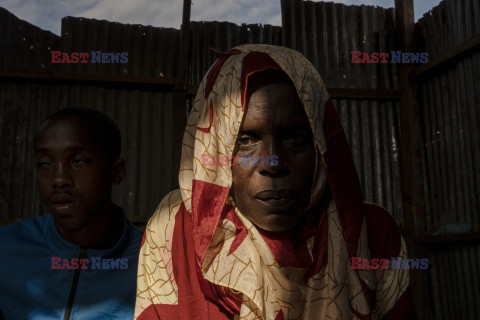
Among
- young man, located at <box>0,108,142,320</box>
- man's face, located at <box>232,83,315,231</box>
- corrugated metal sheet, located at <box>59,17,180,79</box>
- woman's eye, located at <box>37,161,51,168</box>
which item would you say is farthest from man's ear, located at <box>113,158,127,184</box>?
corrugated metal sheet, located at <box>59,17,180,79</box>

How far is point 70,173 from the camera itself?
1930mm

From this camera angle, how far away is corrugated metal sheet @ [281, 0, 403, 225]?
16.9ft

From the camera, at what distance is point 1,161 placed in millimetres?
4719

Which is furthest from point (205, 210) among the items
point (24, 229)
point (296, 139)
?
point (24, 229)

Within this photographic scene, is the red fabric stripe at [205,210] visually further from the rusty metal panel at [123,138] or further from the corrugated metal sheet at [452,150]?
the corrugated metal sheet at [452,150]

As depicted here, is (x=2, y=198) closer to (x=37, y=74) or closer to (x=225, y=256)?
(x=37, y=74)

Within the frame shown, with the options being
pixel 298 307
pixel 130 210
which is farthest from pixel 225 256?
pixel 130 210

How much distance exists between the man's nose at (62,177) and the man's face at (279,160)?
771mm

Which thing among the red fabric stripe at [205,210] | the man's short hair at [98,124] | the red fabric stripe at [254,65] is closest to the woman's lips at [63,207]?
the man's short hair at [98,124]

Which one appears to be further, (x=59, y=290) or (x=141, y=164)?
(x=141, y=164)

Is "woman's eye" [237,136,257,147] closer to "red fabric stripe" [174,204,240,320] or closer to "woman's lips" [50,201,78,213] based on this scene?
"red fabric stripe" [174,204,240,320]

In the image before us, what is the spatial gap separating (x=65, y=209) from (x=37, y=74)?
11.0 ft

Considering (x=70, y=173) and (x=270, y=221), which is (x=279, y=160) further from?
(x=70, y=173)

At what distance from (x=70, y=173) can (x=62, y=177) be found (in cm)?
4
